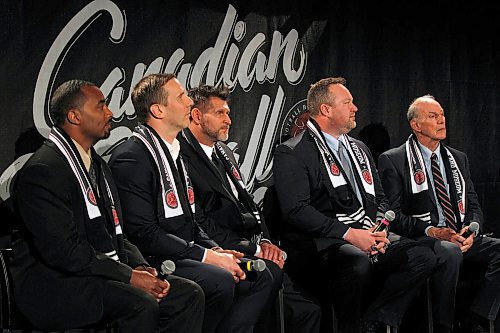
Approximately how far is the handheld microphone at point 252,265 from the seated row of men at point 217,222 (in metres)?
0.05

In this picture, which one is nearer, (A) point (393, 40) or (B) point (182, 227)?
(B) point (182, 227)

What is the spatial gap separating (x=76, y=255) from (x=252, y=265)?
91cm

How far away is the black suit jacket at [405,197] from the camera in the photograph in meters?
5.08

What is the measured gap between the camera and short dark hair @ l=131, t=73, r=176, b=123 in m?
4.17

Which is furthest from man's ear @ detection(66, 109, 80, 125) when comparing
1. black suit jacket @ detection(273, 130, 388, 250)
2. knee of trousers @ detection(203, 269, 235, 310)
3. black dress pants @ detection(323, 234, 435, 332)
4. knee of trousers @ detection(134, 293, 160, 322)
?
black dress pants @ detection(323, 234, 435, 332)

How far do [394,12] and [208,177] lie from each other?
85.1 inches

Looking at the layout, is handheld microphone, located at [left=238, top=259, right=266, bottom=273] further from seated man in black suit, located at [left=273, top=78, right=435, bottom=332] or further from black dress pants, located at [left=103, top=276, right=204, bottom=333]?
seated man in black suit, located at [left=273, top=78, right=435, bottom=332]

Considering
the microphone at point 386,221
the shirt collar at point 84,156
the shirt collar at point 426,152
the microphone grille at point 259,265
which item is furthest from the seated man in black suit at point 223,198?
the shirt collar at point 426,152

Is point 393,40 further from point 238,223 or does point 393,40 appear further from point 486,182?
point 238,223

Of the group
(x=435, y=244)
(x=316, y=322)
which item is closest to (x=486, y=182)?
(x=435, y=244)

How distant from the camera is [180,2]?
475 centimetres

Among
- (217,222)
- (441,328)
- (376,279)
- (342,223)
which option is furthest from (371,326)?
(217,222)

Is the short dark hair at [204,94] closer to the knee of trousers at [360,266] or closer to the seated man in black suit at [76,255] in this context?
the seated man in black suit at [76,255]

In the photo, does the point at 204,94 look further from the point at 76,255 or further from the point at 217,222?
the point at 76,255
